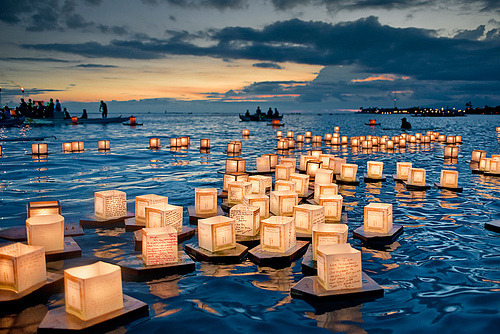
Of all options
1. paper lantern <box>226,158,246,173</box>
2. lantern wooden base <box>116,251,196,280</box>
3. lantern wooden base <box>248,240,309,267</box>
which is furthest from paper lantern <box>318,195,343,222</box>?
paper lantern <box>226,158,246,173</box>

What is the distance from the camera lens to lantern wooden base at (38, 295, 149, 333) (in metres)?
4.85

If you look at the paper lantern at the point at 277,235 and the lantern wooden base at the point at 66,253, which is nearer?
the lantern wooden base at the point at 66,253

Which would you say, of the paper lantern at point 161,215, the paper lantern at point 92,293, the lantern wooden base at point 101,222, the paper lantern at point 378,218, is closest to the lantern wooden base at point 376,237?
the paper lantern at point 378,218

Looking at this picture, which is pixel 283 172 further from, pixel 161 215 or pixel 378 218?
pixel 161 215

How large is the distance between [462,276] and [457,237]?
8.12 ft

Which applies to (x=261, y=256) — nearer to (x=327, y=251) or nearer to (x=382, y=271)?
(x=327, y=251)

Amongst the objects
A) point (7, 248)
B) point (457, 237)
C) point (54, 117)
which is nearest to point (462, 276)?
point (457, 237)

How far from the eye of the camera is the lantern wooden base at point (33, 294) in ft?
18.1

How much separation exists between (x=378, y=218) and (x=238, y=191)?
414cm

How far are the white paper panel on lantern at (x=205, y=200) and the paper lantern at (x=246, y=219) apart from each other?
1.75 metres

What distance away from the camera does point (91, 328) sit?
491cm

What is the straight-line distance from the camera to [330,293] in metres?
5.84

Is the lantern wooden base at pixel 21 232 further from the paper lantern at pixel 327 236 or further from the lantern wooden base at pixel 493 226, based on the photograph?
the lantern wooden base at pixel 493 226

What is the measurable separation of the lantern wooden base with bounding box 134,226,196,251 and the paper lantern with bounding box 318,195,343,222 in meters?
3.31
